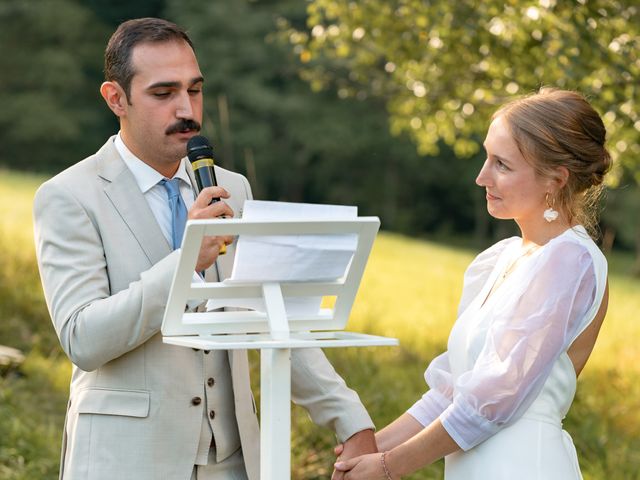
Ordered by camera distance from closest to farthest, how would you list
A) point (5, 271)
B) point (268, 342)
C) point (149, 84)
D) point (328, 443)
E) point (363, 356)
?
point (268, 342)
point (149, 84)
point (328, 443)
point (363, 356)
point (5, 271)

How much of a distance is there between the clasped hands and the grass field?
8.24ft

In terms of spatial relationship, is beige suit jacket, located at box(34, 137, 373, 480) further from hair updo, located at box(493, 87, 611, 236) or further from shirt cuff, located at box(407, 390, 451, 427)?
hair updo, located at box(493, 87, 611, 236)

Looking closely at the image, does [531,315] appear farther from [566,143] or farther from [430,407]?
[430,407]

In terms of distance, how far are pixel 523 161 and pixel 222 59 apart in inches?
1480

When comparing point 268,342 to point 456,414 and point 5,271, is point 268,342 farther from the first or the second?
point 5,271

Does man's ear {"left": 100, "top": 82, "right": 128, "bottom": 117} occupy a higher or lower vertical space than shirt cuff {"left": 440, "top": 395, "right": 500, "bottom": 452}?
higher

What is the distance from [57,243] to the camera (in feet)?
11.2

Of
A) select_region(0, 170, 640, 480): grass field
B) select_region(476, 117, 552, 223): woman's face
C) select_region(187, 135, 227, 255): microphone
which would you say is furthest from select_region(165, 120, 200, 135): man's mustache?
select_region(0, 170, 640, 480): grass field

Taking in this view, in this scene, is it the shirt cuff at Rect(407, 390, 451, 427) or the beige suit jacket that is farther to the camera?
the shirt cuff at Rect(407, 390, 451, 427)

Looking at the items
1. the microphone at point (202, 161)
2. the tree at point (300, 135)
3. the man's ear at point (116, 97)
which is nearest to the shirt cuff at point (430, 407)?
the microphone at point (202, 161)

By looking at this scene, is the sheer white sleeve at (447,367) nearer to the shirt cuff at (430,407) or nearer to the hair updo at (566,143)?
the shirt cuff at (430,407)

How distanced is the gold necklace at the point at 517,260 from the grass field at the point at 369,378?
299 centimetres

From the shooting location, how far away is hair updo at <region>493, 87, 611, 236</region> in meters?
3.35

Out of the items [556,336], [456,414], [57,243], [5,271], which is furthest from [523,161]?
[5,271]
